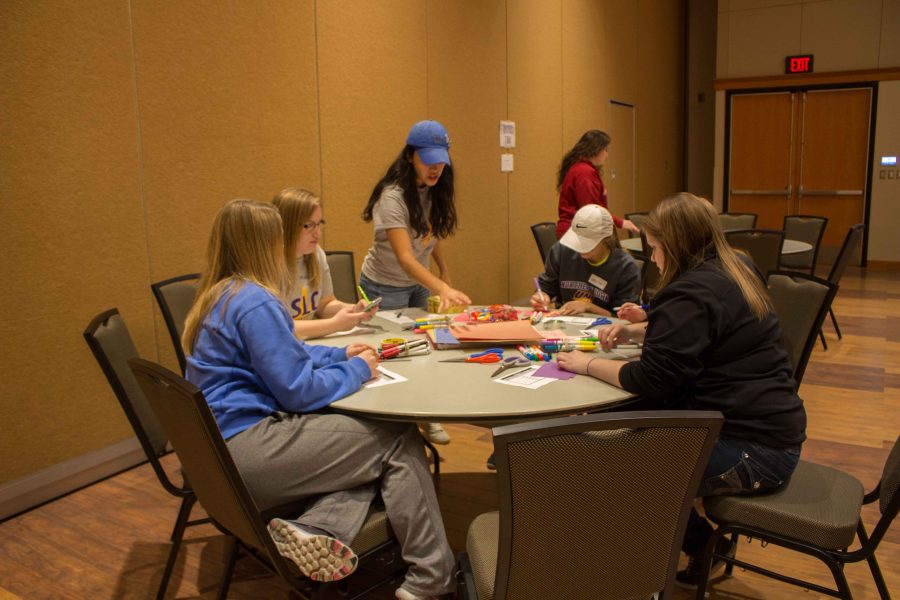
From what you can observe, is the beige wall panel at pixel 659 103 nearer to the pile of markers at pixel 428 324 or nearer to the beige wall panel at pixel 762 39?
the beige wall panel at pixel 762 39

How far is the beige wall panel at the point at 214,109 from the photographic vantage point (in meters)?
3.46

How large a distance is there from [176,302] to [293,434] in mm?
1324

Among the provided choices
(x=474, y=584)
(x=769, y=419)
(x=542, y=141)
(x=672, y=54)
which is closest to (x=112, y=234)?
(x=474, y=584)

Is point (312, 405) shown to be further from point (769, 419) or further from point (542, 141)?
point (542, 141)

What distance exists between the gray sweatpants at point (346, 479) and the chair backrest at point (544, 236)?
3741mm

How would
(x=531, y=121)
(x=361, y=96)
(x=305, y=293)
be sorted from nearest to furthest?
(x=305, y=293)
(x=361, y=96)
(x=531, y=121)

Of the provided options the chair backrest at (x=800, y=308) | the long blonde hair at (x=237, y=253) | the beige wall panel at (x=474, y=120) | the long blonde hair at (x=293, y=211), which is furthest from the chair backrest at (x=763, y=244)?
the long blonde hair at (x=237, y=253)

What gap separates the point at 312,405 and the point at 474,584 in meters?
0.63

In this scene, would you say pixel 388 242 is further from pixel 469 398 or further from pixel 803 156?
pixel 803 156

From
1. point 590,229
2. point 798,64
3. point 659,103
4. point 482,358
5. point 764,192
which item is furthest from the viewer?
point 659,103

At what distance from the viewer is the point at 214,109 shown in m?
3.71

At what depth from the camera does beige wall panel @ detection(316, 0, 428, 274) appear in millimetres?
4430

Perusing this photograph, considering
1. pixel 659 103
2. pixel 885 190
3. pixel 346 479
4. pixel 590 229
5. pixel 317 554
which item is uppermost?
pixel 659 103

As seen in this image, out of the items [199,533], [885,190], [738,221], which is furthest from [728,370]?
[885,190]
